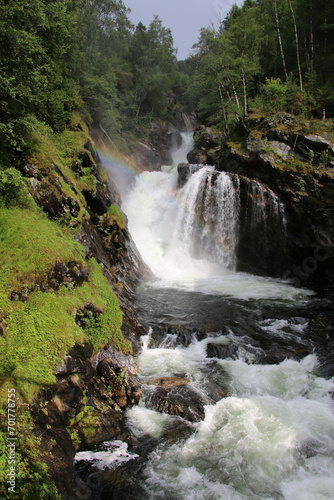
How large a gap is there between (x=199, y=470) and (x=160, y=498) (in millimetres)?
818

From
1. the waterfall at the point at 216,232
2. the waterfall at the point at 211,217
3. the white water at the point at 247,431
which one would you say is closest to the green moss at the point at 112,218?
the waterfall at the point at 216,232

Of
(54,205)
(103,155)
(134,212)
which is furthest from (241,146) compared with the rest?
(54,205)

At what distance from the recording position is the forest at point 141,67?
28.7 ft

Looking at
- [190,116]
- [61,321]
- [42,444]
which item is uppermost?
[190,116]

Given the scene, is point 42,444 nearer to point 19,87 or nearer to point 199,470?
point 199,470

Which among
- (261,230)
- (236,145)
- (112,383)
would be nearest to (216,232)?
(261,230)

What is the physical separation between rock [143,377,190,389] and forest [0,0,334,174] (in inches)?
297

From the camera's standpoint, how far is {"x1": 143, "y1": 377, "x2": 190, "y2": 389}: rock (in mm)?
6850

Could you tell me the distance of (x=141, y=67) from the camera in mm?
41531

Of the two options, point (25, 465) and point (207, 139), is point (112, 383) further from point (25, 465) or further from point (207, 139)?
point (207, 139)

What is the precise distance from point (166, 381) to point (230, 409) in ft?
5.38

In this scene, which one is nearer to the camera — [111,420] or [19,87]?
[111,420]

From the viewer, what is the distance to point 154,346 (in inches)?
350

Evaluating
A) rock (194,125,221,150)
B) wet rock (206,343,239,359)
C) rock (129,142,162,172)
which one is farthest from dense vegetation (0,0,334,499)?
rock (129,142,162,172)
